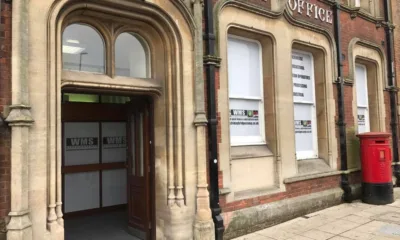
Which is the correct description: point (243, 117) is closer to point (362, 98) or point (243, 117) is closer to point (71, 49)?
point (71, 49)

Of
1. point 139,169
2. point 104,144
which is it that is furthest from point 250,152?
point 104,144

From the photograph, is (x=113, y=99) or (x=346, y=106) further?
(x=346, y=106)

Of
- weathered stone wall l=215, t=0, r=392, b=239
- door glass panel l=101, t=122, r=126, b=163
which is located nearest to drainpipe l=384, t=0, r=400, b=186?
weathered stone wall l=215, t=0, r=392, b=239

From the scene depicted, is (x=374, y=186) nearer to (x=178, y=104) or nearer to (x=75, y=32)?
(x=178, y=104)

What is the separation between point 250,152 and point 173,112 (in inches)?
75.4

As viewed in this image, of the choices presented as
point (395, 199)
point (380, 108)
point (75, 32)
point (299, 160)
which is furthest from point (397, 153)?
point (75, 32)

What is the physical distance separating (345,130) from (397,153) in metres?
3.07

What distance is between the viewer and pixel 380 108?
32.0 feet

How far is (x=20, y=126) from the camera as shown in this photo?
361 centimetres

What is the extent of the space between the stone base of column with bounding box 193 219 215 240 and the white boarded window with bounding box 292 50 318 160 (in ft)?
10.7

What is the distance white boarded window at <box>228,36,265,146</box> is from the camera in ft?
20.6

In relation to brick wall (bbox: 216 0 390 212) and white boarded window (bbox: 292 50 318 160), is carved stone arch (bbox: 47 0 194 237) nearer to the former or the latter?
brick wall (bbox: 216 0 390 212)

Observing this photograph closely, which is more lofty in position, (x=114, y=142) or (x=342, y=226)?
(x=114, y=142)

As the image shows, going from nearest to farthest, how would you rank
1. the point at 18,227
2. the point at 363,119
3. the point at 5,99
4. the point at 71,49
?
the point at 18,227, the point at 5,99, the point at 71,49, the point at 363,119
